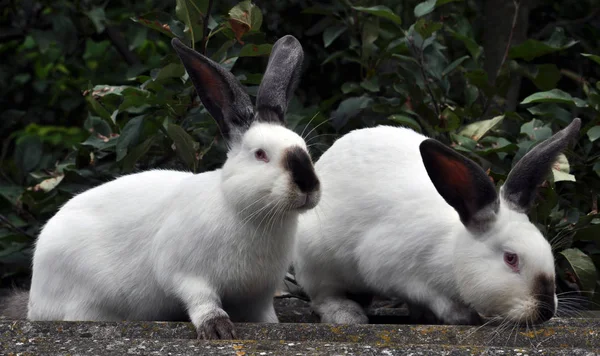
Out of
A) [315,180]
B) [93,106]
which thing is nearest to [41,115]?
[93,106]

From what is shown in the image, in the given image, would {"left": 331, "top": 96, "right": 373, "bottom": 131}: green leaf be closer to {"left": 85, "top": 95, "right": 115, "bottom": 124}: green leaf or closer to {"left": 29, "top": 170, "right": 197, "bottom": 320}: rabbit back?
{"left": 85, "top": 95, "right": 115, "bottom": 124}: green leaf

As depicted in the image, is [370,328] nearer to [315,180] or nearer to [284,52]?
[315,180]

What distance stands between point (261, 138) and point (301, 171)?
26cm

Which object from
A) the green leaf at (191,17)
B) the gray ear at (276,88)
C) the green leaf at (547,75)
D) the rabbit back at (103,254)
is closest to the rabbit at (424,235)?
the gray ear at (276,88)

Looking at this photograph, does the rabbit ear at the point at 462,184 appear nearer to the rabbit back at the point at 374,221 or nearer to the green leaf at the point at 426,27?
the rabbit back at the point at 374,221

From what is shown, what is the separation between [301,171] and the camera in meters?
3.66

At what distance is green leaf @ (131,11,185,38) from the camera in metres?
4.77

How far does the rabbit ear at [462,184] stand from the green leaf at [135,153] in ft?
5.88

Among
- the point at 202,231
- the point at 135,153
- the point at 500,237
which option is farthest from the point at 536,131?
the point at 135,153

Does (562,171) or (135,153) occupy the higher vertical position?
(562,171)

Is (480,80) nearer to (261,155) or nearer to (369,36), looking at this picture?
(369,36)

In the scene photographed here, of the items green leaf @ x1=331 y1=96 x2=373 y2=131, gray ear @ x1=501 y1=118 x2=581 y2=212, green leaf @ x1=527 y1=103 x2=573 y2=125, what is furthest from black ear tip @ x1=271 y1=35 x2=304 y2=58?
green leaf @ x1=527 y1=103 x2=573 y2=125

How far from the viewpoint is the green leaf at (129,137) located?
5.03 m

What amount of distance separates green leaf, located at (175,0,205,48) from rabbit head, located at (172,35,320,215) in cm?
74
